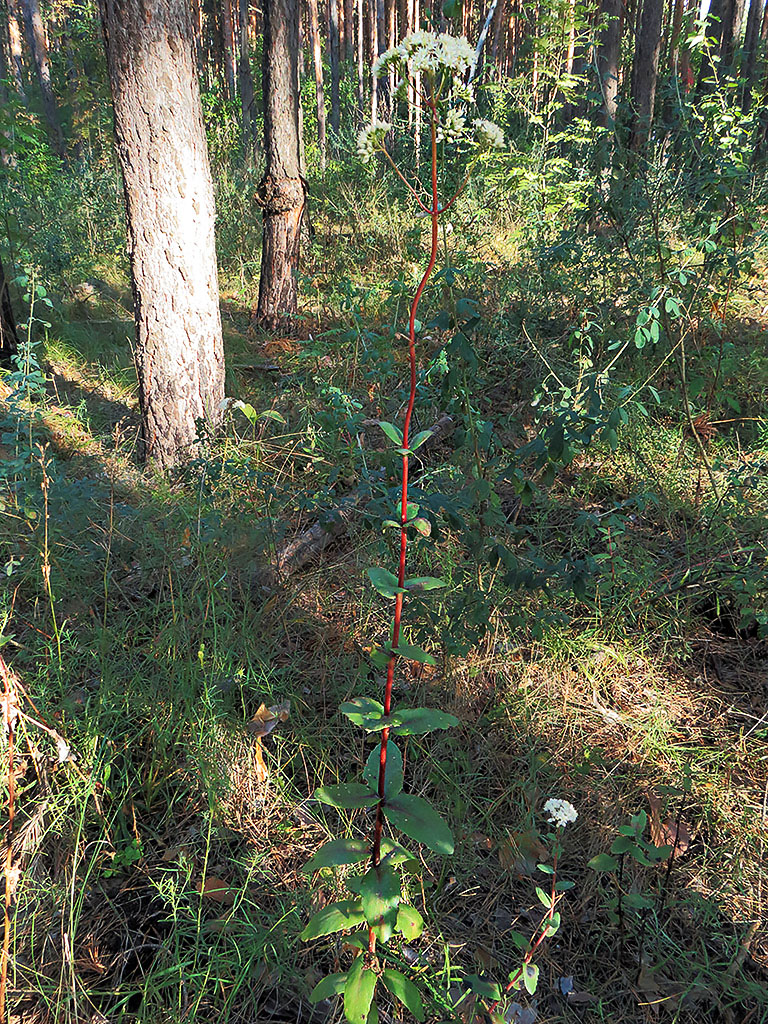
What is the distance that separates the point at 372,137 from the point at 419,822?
1367mm

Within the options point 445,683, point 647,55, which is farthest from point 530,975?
point 647,55

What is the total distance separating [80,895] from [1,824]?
30cm

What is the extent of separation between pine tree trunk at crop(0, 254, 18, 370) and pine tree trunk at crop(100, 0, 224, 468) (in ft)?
5.65

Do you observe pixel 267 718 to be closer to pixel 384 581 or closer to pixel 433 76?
pixel 384 581

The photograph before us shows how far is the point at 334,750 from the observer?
2.02m

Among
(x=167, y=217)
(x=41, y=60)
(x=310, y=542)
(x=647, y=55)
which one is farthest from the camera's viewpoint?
(x=41, y=60)

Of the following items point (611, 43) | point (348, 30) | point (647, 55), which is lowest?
point (647, 55)

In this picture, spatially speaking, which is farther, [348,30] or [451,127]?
[348,30]

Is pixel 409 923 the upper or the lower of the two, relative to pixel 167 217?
lower

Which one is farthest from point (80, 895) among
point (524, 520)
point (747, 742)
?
point (524, 520)

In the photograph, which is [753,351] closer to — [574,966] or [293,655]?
[293,655]

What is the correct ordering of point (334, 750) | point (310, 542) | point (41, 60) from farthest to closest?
1. point (41, 60)
2. point (310, 542)
3. point (334, 750)

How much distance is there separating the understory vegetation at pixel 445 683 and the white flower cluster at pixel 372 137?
A: 0.23 metres

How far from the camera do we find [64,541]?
2.70m
